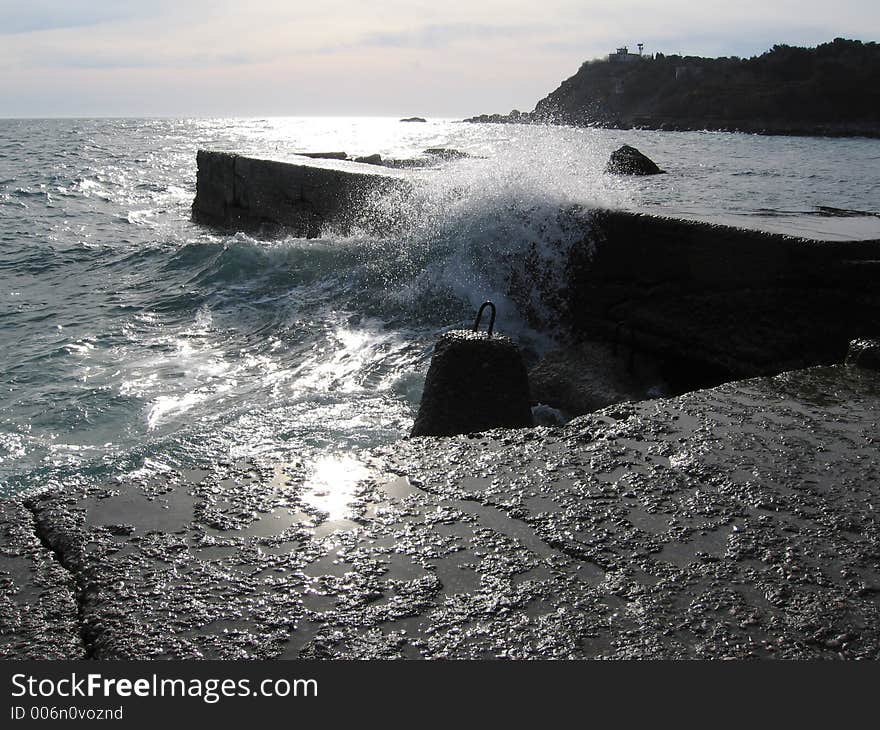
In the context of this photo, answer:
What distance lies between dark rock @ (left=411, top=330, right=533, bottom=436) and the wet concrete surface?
2.04ft

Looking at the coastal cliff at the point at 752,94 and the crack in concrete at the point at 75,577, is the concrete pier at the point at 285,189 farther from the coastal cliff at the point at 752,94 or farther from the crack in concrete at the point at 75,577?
the coastal cliff at the point at 752,94

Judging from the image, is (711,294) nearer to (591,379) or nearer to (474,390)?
(591,379)

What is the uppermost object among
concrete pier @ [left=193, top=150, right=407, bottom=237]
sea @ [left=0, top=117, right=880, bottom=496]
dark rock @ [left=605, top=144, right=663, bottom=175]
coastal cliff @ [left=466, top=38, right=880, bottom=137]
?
coastal cliff @ [left=466, top=38, right=880, bottom=137]

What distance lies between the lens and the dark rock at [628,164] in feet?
63.2

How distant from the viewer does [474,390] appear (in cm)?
304

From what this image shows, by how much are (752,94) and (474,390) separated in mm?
75516

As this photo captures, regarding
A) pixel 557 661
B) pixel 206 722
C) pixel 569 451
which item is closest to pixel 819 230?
pixel 569 451

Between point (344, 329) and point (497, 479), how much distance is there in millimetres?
4210

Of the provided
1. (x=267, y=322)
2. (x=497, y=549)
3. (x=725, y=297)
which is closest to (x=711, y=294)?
(x=725, y=297)

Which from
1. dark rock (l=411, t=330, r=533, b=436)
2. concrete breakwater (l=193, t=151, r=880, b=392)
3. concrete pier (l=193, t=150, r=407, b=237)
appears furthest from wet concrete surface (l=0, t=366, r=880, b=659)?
concrete pier (l=193, t=150, r=407, b=237)

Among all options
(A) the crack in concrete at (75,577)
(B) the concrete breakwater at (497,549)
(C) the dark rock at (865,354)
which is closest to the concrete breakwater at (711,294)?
(C) the dark rock at (865,354)

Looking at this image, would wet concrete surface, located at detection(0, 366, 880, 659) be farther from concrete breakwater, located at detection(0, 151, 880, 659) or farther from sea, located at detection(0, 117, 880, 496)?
sea, located at detection(0, 117, 880, 496)

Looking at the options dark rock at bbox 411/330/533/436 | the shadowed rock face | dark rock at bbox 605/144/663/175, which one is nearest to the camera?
dark rock at bbox 411/330/533/436

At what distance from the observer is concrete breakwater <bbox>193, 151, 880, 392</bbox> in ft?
12.7
